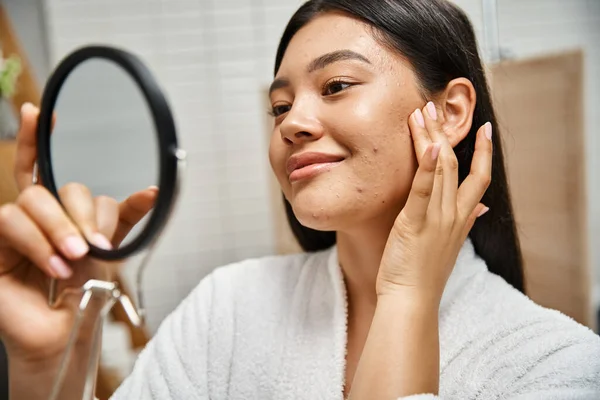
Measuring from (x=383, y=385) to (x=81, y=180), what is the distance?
0.32 m

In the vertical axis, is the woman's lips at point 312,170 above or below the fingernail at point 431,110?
below

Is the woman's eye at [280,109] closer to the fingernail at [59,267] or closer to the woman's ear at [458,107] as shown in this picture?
the woman's ear at [458,107]

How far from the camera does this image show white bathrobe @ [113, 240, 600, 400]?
490 mm

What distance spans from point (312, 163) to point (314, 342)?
0.23 metres

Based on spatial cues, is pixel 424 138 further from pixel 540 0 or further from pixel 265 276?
pixel 540 0

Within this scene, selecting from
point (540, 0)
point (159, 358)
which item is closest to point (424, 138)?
point (159, 358)

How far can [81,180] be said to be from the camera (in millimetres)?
445

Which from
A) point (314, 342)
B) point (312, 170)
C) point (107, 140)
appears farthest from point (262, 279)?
point (107, 140)

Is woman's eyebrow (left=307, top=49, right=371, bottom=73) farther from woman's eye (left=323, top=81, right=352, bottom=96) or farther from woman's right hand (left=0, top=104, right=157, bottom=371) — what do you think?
woman's right hand (left=0, top=104, right=157, bottom=371)

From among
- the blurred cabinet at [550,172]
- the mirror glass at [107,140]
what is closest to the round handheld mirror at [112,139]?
the mirror glass at [107,140]

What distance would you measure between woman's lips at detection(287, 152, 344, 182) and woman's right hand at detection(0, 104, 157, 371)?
19 cm

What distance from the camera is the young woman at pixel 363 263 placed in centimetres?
45

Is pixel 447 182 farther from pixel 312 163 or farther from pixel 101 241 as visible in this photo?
pixel 101 241

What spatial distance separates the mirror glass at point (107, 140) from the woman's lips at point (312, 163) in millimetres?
184
